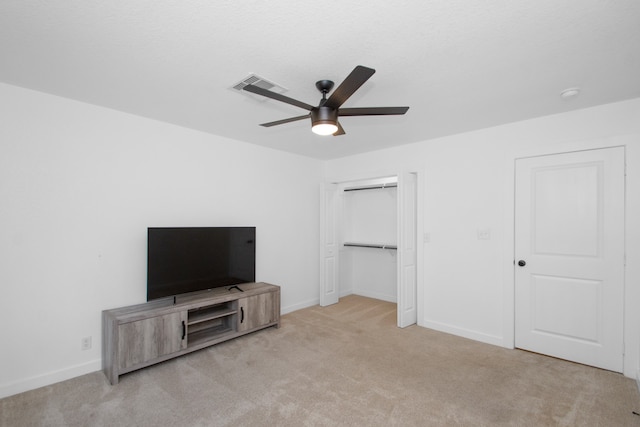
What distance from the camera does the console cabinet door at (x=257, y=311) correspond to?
3.51m

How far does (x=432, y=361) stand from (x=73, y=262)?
11.9ft

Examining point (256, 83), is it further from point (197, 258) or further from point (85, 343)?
point (85, 343)

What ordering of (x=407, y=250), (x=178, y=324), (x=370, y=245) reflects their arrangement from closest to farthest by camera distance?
(x=178, y=324) → (x=407, y=250) → (x=370, y=245)

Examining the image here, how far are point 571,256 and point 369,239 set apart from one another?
307 cm

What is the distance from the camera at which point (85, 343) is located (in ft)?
9.11

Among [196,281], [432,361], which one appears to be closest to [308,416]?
[432,361]

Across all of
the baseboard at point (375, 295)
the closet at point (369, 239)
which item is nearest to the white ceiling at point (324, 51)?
the closet at point (369, 239)

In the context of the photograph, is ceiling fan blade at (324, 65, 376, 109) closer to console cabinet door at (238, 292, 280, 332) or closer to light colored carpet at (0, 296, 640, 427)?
light colored carpet at (0, 296, 640, 427)

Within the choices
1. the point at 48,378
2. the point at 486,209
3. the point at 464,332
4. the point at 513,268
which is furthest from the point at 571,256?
the point at 48,378

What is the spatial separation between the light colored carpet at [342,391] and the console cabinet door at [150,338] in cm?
16

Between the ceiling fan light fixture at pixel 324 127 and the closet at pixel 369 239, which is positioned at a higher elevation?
the ceiling fan light fixture at pixel 324 127

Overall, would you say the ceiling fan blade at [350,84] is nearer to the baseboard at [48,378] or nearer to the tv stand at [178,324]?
the tv stand at [178,324]

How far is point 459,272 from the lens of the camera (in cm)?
374

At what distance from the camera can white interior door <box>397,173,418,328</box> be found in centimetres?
403
